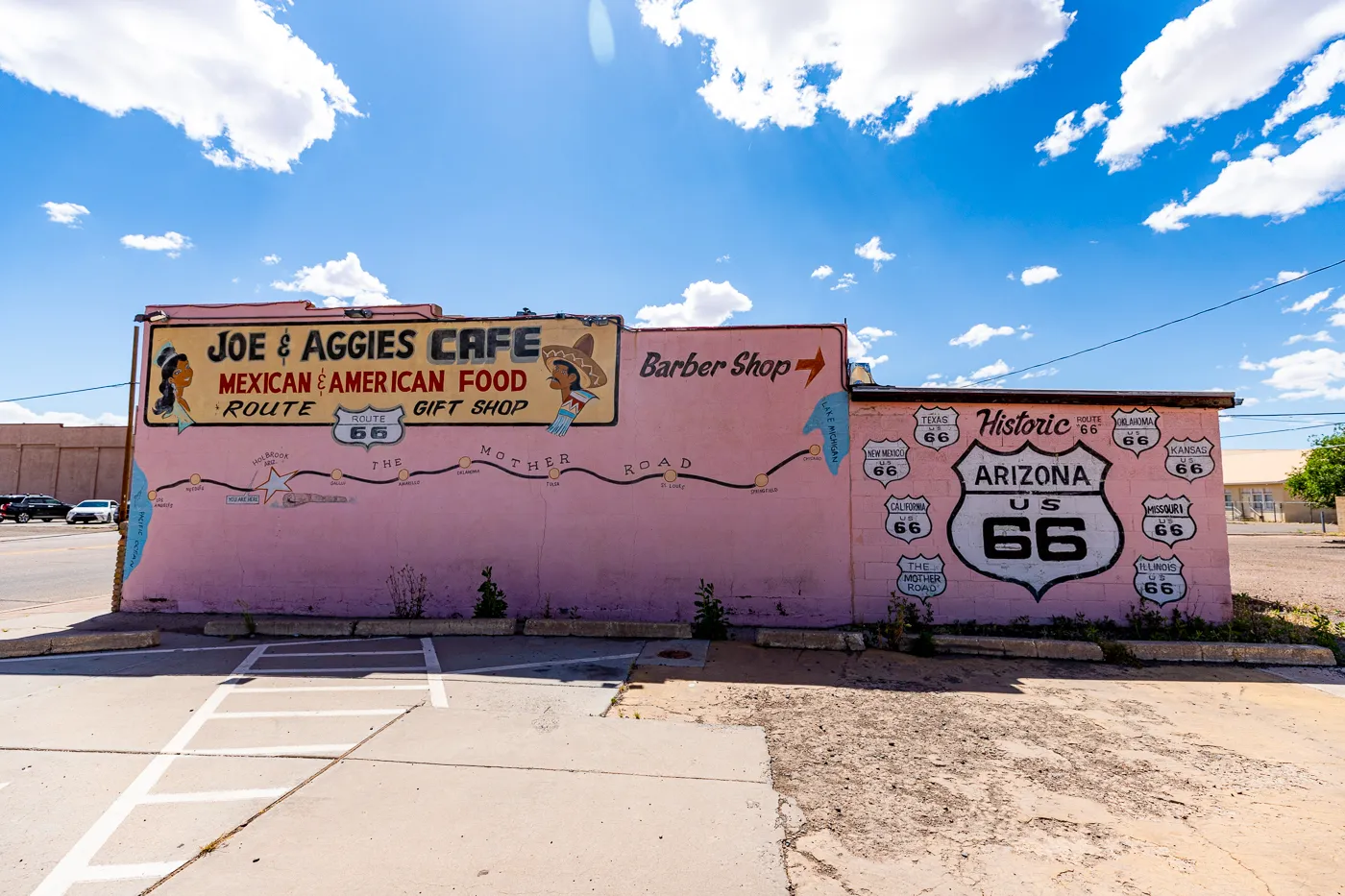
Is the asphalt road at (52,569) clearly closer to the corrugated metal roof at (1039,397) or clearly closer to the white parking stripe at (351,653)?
the white parking stripe at (351,653)

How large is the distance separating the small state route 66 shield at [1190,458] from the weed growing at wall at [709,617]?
21.6 ft

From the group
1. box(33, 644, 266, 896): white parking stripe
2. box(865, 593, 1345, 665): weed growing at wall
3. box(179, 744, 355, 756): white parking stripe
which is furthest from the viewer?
box(865, 593, 1345, 665): weed growing at wall

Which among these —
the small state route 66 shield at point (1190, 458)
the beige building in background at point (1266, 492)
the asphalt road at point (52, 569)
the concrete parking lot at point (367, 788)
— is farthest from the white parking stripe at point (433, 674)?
the beige building in background at point (1266, 492)

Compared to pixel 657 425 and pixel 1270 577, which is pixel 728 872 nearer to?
pixel 657 425

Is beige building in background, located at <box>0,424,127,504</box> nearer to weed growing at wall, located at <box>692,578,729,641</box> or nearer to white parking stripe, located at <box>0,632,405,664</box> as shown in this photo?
white parking stripe, located at <box>0,632,405,664</box>

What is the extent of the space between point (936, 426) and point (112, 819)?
9391mm

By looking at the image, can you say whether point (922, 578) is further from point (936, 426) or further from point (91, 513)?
point (91, 513)

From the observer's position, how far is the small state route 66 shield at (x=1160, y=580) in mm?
8867

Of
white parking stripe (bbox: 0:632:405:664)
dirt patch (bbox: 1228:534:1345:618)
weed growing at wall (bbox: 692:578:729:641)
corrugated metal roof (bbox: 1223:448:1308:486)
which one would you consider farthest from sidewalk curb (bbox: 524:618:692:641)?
corrugated metal roof (bbox: 1223:448:1308:486)

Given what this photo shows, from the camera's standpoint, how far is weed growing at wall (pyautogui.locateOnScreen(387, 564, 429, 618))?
386 inches

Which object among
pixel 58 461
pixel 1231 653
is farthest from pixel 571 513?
pixel 58 461

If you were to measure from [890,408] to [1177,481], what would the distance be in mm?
4041

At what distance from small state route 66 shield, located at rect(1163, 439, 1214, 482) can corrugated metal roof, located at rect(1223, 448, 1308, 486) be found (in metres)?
63.1

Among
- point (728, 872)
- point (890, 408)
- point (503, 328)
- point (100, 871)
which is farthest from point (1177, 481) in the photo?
point (100, 871)
